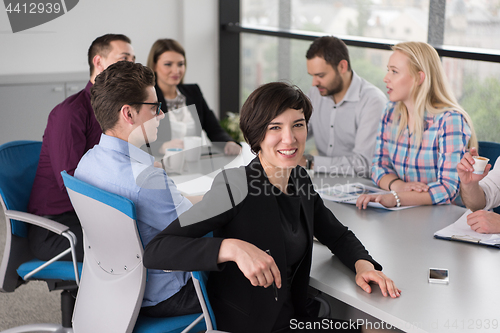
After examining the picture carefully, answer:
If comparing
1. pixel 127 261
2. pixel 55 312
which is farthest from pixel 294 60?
pixel 127 261

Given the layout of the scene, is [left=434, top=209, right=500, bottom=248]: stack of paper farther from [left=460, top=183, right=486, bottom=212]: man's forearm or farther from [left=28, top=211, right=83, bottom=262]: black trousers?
[left=28, top=211, right=83, bottom=262]: black trousers

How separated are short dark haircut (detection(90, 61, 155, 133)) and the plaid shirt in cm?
124

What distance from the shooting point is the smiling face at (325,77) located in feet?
9.97

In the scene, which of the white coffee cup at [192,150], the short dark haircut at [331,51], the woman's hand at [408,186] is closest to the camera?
the woman's hand at [408,186]

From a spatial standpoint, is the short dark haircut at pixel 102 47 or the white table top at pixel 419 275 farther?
the short dark haircut at pixel 102 47

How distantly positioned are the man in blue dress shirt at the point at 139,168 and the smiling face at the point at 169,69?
1.65 meters

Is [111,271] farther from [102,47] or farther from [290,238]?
[102,47]

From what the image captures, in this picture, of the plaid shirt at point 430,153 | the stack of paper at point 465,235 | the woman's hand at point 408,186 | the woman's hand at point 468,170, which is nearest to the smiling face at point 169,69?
the plaid shirt at point 430,153

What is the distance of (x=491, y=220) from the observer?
182 cm

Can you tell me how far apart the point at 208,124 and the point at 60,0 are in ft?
7.14

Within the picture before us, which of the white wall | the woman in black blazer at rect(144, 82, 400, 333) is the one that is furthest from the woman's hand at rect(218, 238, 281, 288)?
the white wall

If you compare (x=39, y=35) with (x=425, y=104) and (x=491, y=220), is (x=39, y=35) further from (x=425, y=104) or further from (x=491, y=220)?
(x=491, y=220)

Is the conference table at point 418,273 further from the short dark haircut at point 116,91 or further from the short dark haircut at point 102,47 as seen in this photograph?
the short dark haircut at point 102,47

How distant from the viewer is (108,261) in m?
Result: 1.57
